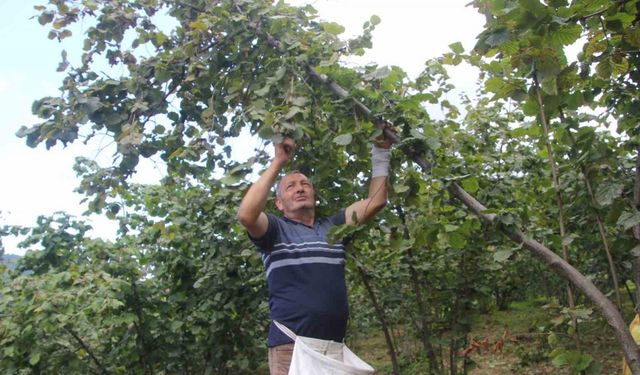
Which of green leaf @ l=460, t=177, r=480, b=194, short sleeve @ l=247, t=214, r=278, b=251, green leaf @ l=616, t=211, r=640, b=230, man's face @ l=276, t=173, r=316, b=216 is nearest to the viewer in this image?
green leaf @ l=616, t=211, r=640, b=230


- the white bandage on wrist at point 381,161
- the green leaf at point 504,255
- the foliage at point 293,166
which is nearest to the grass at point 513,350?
the foliage at point 293,166

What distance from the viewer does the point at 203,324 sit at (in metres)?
4.70

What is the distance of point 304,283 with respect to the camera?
8.11ft

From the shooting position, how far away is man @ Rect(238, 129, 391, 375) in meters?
2.41

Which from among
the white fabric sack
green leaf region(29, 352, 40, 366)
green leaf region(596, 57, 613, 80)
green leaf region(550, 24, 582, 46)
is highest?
green leaf region(596, 57, 613, 80)

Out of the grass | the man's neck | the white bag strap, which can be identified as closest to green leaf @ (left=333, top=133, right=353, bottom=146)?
the man's neck

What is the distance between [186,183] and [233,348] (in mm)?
1486

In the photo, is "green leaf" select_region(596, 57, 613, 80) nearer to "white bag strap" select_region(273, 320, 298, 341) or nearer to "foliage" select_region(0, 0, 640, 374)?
"foliage" select_region(0, 0, 640, 374)

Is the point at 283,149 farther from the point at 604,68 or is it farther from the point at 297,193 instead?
the point at 604,68

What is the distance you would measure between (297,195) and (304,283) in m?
0.49

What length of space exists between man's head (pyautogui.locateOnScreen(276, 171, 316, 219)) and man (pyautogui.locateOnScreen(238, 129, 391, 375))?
→ 2 centimetres

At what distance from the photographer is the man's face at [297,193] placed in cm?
278

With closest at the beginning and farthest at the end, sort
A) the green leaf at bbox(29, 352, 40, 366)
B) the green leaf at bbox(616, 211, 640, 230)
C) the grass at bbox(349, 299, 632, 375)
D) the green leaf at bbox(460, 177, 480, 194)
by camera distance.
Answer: the green leaf at bbox(616, 211, 640, 230) < the green leaf at bbox(460, 177, 480, 194) < the green leaf at bbox(29, 352, 40, 366) < the grass at bbox(349, 299, 632, 375)

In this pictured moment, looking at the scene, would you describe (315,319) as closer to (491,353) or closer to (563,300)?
(491,353)
